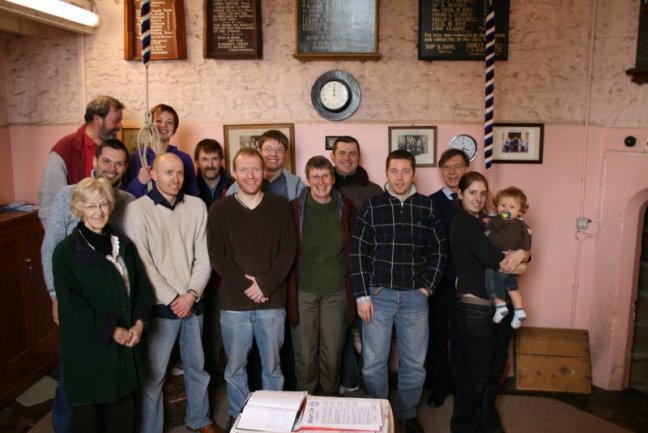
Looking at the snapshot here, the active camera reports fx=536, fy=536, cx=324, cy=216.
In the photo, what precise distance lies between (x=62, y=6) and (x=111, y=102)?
0.73m

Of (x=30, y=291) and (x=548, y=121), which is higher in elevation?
(x=548, y=121)

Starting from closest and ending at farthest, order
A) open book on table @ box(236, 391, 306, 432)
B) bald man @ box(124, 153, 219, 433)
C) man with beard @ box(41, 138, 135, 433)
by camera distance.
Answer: open book on table @ box(236, 391, 306, 432), man with beard @ box(41, 138, 135, 433), bald man @ box(124, 153, 219, 433)

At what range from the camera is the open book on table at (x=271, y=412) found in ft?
5.95

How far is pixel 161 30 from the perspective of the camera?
12.1ft

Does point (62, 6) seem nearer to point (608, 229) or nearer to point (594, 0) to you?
point (594, 0)

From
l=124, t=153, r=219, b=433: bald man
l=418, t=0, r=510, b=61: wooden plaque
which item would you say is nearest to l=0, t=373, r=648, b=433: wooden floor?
l=124, t=153, r=219, b=433: bald man

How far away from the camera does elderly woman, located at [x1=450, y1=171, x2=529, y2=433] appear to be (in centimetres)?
268

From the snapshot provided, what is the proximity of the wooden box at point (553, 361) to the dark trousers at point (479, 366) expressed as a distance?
76 cm

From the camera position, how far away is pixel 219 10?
3.66 m

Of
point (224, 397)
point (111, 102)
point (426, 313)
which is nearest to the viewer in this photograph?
point (426, 313)

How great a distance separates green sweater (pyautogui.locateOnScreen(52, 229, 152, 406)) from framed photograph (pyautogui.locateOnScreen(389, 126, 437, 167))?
6.68 feet

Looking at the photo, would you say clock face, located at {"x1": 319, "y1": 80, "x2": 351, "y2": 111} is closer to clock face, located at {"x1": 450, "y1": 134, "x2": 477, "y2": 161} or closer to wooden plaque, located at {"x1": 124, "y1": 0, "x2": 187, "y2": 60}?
clock face, located at {"x1": 450, "y1": 134, "x2": 477, "y2": 161}

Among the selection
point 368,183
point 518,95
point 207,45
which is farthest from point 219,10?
point 518,95

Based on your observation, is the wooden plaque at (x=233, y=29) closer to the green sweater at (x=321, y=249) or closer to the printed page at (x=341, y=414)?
the green sweater at (x=321, y=249)
